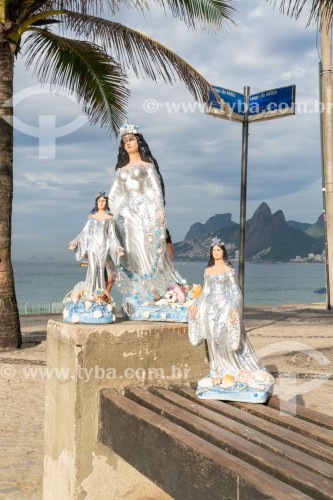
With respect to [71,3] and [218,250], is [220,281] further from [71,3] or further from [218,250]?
[71,3]

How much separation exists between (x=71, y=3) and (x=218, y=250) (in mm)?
6764

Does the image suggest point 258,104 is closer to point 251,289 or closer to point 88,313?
point 88,313

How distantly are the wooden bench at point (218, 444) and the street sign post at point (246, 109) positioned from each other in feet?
20.0

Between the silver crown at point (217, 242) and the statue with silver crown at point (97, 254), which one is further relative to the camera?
the statue with silver crown at point (97, 254)

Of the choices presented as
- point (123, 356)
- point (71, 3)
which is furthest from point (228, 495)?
point (71, 3)

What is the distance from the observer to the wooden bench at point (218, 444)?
7.66ft

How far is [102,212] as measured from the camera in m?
4.49

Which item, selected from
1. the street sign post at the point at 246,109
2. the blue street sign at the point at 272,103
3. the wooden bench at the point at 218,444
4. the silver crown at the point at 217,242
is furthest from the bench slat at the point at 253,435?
the blue street sign at the point at 272,103

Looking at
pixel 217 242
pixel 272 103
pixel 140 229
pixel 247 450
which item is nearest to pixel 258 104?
pixel 272 103

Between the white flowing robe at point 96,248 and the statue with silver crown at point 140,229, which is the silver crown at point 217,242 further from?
the white flowing robe at point 96,248

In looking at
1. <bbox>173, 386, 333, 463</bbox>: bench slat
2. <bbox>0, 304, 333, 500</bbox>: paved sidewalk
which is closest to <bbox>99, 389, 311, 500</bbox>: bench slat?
<bbox>173, 386, 333, 463</bbox>: bench slat

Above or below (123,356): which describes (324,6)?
above

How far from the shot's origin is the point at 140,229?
15.3 ft

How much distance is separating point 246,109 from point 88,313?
21.9 ft
